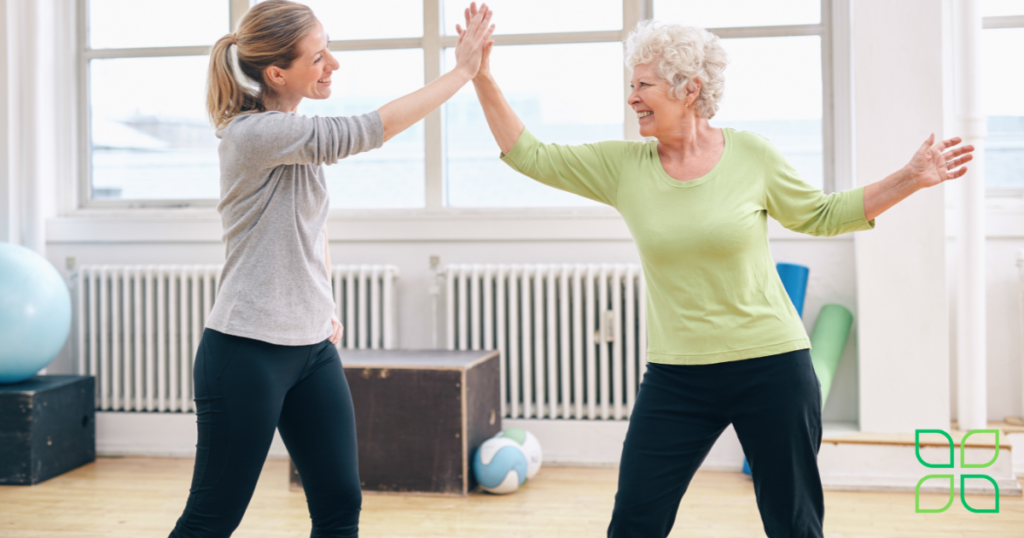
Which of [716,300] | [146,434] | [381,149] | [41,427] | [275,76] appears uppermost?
[381,149]

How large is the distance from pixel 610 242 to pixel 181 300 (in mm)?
1937

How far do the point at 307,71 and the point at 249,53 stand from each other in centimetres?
11

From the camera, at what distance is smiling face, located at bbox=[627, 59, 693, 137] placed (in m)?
1.61

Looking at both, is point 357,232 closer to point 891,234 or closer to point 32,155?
point 32,155

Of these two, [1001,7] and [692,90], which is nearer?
[692,90]

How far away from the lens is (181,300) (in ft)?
11.8

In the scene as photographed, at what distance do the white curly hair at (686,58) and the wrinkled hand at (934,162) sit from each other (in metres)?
0.39

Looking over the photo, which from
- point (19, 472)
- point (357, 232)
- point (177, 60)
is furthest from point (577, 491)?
point (177, 60)

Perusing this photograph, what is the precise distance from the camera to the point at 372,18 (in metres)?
3.75

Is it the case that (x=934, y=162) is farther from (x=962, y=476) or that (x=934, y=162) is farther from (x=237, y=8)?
(x=237, y=8)

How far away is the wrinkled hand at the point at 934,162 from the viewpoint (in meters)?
1.53

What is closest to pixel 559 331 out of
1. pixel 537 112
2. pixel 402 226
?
pixel 402 226

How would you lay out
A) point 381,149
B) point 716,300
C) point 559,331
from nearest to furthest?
point 716,300, point 559,331, point 381,149

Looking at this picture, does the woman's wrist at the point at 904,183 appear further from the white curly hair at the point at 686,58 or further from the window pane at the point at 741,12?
the window pane at the point at 741,12
